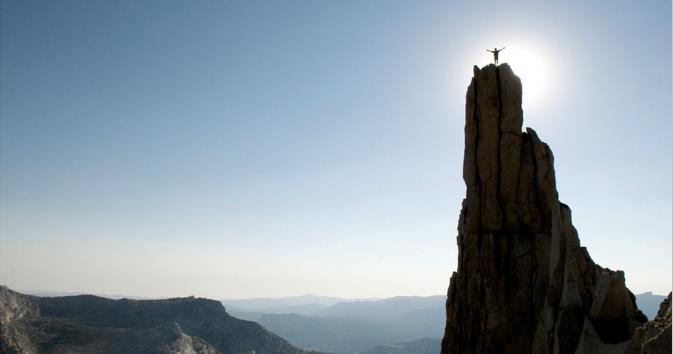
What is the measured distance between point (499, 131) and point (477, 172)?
2980 mm

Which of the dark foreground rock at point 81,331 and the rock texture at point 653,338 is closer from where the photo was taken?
the rock texture at point 653,338

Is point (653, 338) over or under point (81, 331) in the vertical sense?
over

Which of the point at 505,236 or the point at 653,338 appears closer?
the point at 653,338

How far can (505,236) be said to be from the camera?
30.1m

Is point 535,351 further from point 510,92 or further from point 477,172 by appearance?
point 510,92

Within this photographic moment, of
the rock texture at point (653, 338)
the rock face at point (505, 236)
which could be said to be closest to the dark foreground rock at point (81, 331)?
the rock face at point (505, 236)

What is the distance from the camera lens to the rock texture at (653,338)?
16567mm

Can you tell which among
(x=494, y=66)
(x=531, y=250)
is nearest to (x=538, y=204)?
(x=531, y=250)

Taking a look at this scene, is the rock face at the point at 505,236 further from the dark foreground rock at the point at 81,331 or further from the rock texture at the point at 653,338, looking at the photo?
the dark foreground rock at the point at 81,331

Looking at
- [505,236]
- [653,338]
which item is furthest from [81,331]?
[653,338]

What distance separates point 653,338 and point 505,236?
1327cm

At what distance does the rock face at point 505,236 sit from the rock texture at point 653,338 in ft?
21.2

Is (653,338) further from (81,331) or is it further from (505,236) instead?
(81,331)

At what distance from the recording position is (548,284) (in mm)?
27969
